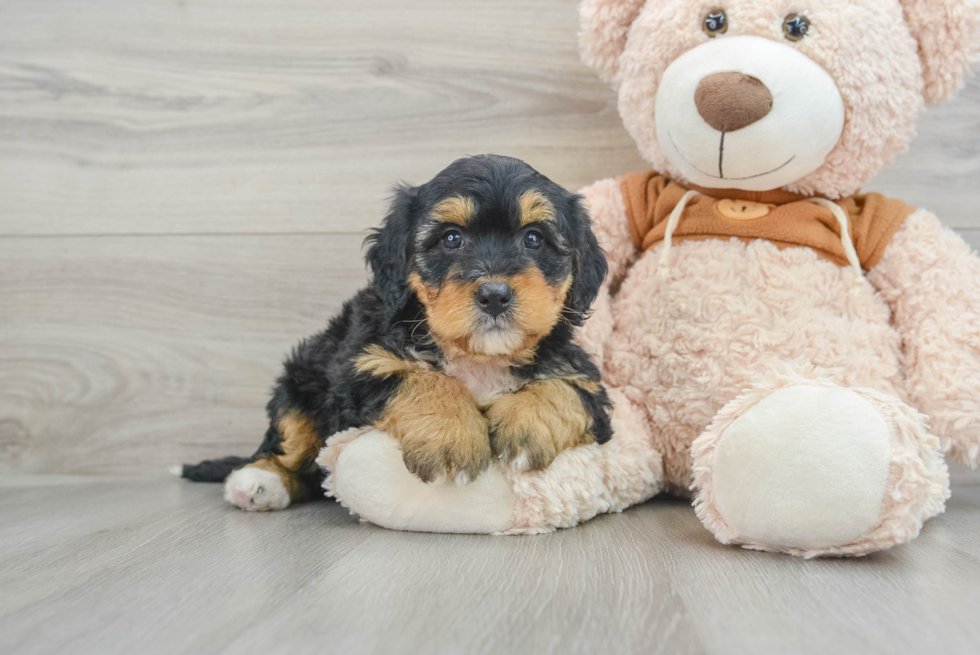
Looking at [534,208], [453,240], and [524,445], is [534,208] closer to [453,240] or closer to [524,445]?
[453,240]

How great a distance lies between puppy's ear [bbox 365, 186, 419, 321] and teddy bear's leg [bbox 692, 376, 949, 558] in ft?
2.45

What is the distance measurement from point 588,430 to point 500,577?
0.46 metres

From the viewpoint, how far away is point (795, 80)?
1644 mm

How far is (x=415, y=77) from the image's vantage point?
237 cm

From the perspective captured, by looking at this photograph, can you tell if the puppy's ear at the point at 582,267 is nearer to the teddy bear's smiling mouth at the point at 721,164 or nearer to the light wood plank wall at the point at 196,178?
the teddy bear's smiling mouth at the point at 721,164

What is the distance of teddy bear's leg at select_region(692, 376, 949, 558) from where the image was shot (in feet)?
4.26

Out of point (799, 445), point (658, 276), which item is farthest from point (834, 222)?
point (799, 445)

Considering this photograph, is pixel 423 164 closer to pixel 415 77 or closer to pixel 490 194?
pixel 415 77

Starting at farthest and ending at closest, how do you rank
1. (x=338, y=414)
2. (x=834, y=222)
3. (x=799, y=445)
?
(x=834, y=222) < (x=338, y=414) < (x=799, y=445)

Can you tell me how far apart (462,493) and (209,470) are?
1.15 meters

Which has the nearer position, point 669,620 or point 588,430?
point 669,620

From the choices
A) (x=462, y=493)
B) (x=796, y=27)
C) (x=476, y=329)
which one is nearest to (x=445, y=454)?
(x=462, y=493)

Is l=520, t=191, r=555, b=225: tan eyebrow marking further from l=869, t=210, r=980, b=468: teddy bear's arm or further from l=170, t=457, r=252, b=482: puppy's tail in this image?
l=170, t=457, r=252, b=482: puppy's tail

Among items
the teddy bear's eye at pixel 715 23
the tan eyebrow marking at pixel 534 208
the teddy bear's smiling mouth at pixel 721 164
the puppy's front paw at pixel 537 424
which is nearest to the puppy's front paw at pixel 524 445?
the puppy's front paw at pixel 537 424
